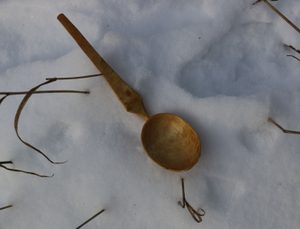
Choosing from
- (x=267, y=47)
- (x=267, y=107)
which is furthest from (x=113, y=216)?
(x=267, y=47)

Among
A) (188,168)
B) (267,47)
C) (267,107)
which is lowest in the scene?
(188,168)

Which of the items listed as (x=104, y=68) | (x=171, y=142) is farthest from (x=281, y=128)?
(x=104, y=68)

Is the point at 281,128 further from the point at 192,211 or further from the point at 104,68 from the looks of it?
the point at 104,68

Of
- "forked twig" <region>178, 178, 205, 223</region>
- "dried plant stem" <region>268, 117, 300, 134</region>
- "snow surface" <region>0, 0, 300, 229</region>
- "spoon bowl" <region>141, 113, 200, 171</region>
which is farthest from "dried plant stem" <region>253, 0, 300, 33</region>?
"forked twig" <region>178, 178, 205, 223</region>

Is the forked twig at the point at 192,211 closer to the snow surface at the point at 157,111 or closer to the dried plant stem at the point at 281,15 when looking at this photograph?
the snow surface at the point at 157,111

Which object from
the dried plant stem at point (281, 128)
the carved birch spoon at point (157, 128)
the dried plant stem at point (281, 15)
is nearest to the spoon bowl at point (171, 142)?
the carved birch spoon at point (157, 128)

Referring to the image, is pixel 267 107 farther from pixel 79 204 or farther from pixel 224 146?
pixel 79 204

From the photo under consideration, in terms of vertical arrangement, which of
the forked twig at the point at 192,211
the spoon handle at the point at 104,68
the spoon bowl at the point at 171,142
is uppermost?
the spoon handle at the point at 104,68
